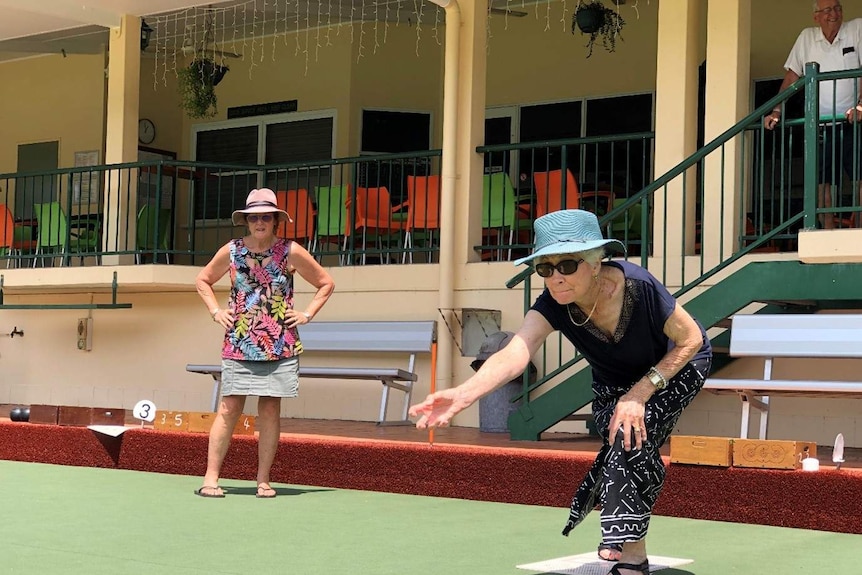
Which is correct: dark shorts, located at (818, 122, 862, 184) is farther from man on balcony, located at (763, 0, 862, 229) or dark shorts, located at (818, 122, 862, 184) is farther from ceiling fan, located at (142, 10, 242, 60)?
ceiling fan, located at (142, 10, 242, 60)

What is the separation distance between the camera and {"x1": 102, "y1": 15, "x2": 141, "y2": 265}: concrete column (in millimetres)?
12828

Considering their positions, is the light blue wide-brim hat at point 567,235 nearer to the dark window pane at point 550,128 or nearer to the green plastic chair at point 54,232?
the dark window pane at point 550,128

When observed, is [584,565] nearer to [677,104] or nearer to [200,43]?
[677,104]

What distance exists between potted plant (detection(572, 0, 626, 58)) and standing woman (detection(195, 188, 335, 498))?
533cm

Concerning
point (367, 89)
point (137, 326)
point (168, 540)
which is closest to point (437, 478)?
point (168, 540)

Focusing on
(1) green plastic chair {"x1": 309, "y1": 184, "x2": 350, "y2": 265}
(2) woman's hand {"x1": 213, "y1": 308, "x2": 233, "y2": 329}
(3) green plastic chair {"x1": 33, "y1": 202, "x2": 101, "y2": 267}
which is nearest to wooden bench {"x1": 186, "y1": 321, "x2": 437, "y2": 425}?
(1) green plastic chair {"x1": 309, "y1": 184, "x2": 350, "y2": 265}

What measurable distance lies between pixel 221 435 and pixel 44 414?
2.95 m

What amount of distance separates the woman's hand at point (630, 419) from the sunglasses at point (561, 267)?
1.44 ft

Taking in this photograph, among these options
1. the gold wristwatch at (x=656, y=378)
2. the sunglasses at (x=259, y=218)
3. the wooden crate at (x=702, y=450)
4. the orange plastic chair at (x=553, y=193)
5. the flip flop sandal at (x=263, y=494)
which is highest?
the orange plastic chair at (x=553, y=193)

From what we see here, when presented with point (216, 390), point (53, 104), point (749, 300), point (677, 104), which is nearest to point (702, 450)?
point (749, 300)

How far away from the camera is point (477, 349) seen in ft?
35.2

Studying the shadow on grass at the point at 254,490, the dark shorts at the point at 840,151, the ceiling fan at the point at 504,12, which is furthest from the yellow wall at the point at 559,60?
the shadow on grass at the point at 254,490

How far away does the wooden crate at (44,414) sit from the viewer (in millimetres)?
9625

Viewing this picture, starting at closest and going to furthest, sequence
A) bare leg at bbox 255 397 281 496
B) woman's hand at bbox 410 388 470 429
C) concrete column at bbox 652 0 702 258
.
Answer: woman's hand at bbox 410 388 470 429 < bare leg at bbox 255 397 281 496 < concrete column at bbox 652 0 702 258
